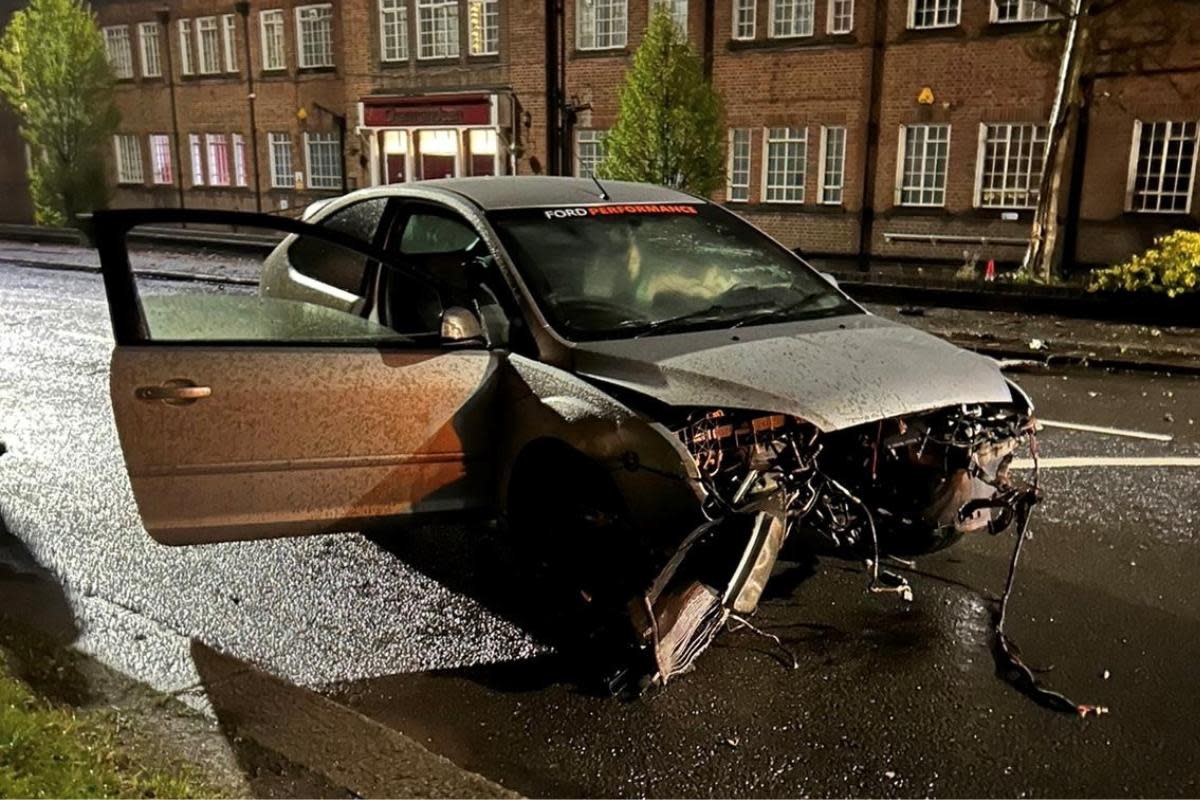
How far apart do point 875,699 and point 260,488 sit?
2694 millimetres

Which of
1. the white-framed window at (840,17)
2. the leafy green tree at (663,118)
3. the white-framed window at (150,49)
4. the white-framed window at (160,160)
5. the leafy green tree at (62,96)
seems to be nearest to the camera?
the leafy green tree at (663,118)

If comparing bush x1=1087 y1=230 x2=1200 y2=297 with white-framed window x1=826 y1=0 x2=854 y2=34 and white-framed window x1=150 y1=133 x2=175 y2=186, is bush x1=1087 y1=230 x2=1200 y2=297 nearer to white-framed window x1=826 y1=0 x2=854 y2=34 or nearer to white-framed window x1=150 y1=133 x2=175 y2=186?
white-framed window x1=826 y1=0 x2=854 y2=34

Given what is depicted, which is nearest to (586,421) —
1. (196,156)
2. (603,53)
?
(603,53)

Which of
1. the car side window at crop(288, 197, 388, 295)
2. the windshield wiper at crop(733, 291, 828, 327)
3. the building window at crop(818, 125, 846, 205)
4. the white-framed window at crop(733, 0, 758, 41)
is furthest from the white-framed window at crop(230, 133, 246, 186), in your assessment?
the windshield wiper at crop(733, 291, 828, 327)

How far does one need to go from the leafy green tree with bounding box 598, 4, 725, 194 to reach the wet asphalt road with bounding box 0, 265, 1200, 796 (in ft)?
43.5

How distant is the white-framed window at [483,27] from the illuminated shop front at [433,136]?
1.43 m

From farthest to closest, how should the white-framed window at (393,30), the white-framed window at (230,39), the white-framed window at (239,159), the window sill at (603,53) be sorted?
1. the white-framed window at (239,159)
2. the white-framed window at (230,39)
3. the white-framed window at (393,30)
4. the window sill at (603,53)

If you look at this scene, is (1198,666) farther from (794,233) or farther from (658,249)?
(794,233)

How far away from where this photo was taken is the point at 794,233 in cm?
2348

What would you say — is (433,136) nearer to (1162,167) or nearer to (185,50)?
(185,50)

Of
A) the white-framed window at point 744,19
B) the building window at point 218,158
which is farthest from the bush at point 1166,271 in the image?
the building window at point 218,158

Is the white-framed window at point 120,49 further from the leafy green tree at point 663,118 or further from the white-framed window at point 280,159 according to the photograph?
the leafy green tree at point 663,118

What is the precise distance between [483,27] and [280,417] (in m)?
25.6

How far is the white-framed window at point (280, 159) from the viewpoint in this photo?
32.0 meters
